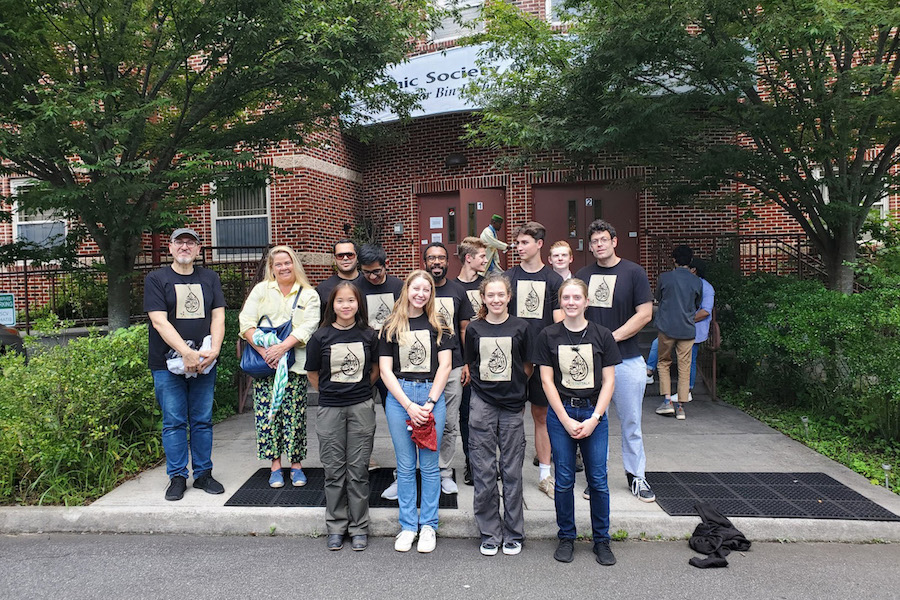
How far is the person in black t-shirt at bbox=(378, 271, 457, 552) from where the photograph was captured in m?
3.76

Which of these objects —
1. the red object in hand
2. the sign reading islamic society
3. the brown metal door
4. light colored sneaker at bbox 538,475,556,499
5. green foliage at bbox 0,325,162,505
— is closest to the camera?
the red object in hand

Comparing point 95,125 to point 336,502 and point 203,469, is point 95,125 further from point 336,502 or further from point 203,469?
point 336,502

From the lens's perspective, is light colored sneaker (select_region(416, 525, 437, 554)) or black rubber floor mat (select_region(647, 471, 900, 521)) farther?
black rubber floor mat (select_region(647, 471, 900, 521))

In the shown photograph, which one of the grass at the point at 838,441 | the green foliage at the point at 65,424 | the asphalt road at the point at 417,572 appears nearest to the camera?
the asphalt road at the point at 417,572

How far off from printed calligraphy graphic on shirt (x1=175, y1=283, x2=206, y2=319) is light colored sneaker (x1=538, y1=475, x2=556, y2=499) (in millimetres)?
2948

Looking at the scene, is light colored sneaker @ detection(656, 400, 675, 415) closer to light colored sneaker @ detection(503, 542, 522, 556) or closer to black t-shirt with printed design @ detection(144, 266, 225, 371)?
light colored sneaker @ detection(503, 542, 522, 556)

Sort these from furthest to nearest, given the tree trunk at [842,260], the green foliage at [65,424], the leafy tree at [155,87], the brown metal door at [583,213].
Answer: the brown metal door at [583,213], the tree trunk at [842,260], the leafy tree at [155,87], the green foliage at [65,424]

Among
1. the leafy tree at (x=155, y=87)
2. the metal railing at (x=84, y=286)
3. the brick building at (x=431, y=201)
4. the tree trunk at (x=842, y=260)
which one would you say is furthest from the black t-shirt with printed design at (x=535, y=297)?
the metal railing at (x=84, y=286)

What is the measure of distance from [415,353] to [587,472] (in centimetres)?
134

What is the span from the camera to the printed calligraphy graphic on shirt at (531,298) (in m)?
4.39

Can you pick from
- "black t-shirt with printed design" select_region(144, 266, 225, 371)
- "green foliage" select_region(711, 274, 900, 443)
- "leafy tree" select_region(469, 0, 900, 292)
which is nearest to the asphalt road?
"black t-shirt with printed design" select_region(144, 266, 225, 371)

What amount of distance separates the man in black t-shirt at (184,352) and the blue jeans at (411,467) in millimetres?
1646

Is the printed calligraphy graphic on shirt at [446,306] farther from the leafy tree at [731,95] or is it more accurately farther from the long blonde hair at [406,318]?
the leafy tree at [731,95]

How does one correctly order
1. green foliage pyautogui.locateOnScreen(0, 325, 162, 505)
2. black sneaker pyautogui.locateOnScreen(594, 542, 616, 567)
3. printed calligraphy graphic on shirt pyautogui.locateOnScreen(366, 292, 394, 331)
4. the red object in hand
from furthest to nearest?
1. printed calligraphy graphic on shirt pyautogui.locateOnScreen(366, 292, 394, 331)
2. green foliage pyautogui.locateOnScreen(0, 325, 162, 505)
3. the red object in hand
4. black sneaker pyautogui.locateOnScreen(594, 542, 616, 567)
